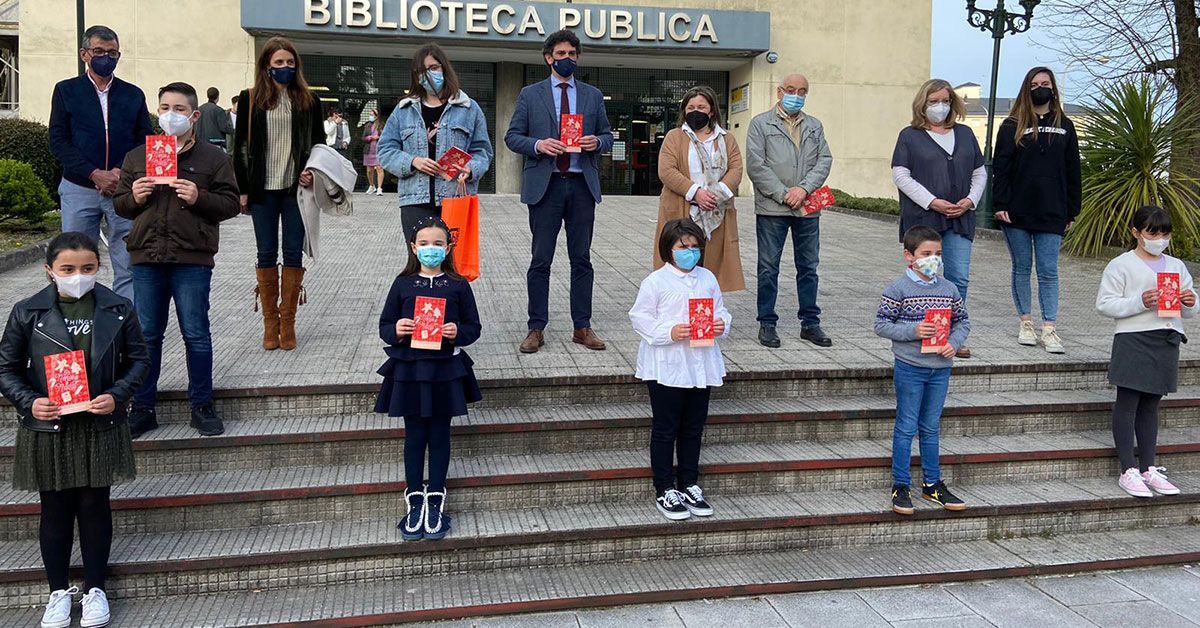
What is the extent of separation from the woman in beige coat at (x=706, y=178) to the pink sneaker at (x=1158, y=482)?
2.66 meters

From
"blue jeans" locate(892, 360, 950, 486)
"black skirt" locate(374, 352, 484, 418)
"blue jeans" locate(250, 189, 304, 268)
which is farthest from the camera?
"blue jeans" locate(250, 189, 304, 268)

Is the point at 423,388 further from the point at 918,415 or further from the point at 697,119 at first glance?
the point at 697,119

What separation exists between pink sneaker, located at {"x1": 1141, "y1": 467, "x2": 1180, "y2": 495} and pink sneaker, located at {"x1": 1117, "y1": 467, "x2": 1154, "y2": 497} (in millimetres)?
55

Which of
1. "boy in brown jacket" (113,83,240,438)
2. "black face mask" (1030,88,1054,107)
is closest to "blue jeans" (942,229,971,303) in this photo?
"black face mask" (1030,88,1054,107)

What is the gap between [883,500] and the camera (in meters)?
5.03

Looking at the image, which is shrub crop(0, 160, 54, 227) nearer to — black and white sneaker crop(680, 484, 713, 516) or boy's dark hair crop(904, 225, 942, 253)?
black and white sneaker crop(680, 484, 713, 516)

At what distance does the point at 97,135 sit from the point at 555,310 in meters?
3.62

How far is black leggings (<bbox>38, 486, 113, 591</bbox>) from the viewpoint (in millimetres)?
3822

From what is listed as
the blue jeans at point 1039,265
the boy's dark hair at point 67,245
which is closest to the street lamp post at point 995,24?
the blue jeans at point 1039,265

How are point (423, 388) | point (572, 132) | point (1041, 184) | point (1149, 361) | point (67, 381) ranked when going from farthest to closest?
point (1041, 184), point (572, 132), point (1149, 361), point (423, 388), point (67, 381)

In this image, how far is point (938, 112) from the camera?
6.20 meters

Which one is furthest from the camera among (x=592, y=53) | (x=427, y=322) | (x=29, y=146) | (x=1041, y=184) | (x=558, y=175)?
(x=592, y=53)

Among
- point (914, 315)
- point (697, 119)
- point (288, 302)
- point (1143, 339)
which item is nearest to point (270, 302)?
point (288, 302)

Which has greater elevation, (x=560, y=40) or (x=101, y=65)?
(x=560, y=40)
